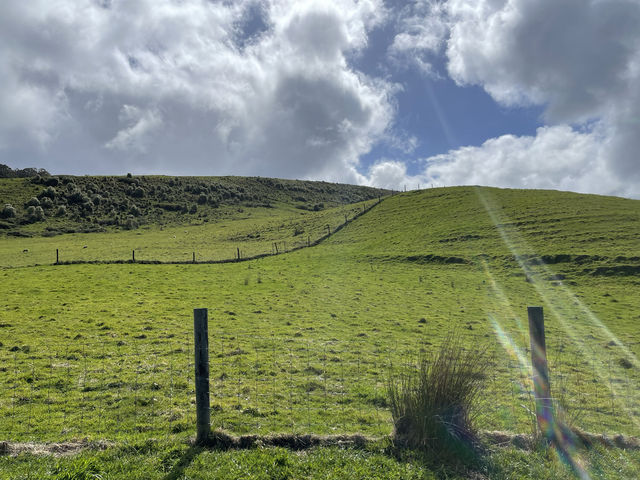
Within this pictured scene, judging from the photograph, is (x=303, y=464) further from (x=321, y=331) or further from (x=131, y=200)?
(x=131, y=200)

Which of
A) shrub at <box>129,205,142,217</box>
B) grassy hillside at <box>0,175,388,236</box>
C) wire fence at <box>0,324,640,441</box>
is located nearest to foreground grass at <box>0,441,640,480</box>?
wire fence at <box>0,324,640,441</box>

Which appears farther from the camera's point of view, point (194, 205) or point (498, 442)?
point (194, 205)

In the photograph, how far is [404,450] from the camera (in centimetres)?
667

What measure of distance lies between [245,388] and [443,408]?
6.40 metres

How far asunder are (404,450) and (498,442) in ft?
6.16

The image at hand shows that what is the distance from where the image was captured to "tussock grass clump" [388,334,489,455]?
6715 mm

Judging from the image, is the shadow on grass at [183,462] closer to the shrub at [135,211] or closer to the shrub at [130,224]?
the shrub at [130,224]

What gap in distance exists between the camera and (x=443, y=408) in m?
6.79

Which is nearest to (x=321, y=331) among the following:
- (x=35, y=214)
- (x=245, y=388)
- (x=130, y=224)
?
(x=245, y=388)

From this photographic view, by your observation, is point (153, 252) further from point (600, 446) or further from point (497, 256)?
point (600, 446)

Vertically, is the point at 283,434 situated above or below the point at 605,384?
above

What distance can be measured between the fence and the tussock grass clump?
1.17 meters

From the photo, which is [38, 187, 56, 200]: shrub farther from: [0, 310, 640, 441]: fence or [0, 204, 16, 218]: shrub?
[0, 310, 640, 441]: fence

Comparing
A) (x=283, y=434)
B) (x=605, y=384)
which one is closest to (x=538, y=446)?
(x=283, y=434)
